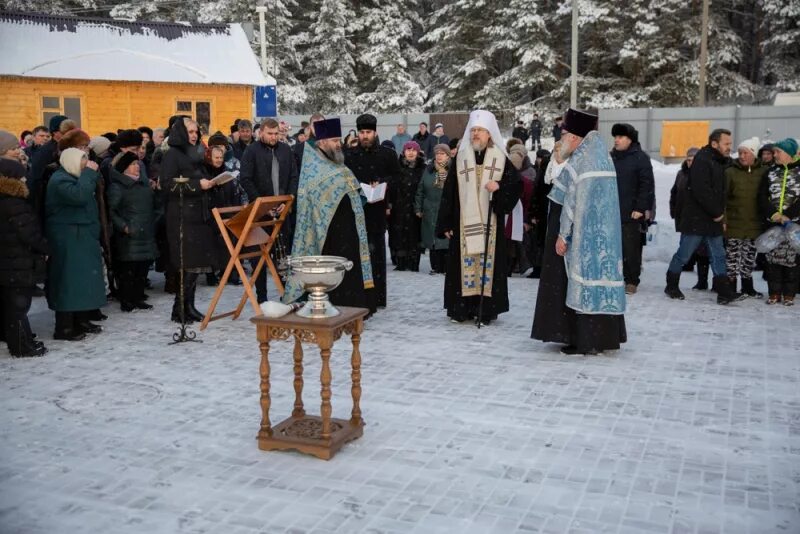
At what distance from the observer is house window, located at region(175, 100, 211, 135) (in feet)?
85.4

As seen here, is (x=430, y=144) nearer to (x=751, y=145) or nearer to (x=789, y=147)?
(x=751, y=145)

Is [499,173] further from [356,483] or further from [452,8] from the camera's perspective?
[452,8]

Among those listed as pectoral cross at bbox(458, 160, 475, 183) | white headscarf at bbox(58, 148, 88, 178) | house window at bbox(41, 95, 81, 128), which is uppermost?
house window at bbox(41, 95, 81, 128)

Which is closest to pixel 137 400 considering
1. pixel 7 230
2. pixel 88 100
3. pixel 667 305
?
pixel 7 230

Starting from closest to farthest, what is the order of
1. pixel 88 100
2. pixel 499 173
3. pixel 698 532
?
1. pixel 698 532
2. pixel 499 173
3. pixel 88 100

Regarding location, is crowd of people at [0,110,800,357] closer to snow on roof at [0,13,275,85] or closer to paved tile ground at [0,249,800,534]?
paved tile ground at [0,249,800,534]

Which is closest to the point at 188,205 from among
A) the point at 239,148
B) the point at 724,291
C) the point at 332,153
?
the point at 332,153

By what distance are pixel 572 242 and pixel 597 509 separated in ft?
10.9

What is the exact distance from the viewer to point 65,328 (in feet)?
26.8

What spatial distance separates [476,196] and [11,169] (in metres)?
4.30

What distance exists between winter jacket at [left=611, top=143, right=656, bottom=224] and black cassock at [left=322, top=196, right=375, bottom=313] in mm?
3422

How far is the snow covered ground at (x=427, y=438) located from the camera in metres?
4.38

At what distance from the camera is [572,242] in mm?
7371

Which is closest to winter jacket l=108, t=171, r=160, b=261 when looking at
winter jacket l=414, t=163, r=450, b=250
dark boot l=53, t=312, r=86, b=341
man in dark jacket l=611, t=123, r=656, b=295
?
dark boot l=53, t=312, r=86, b=341
